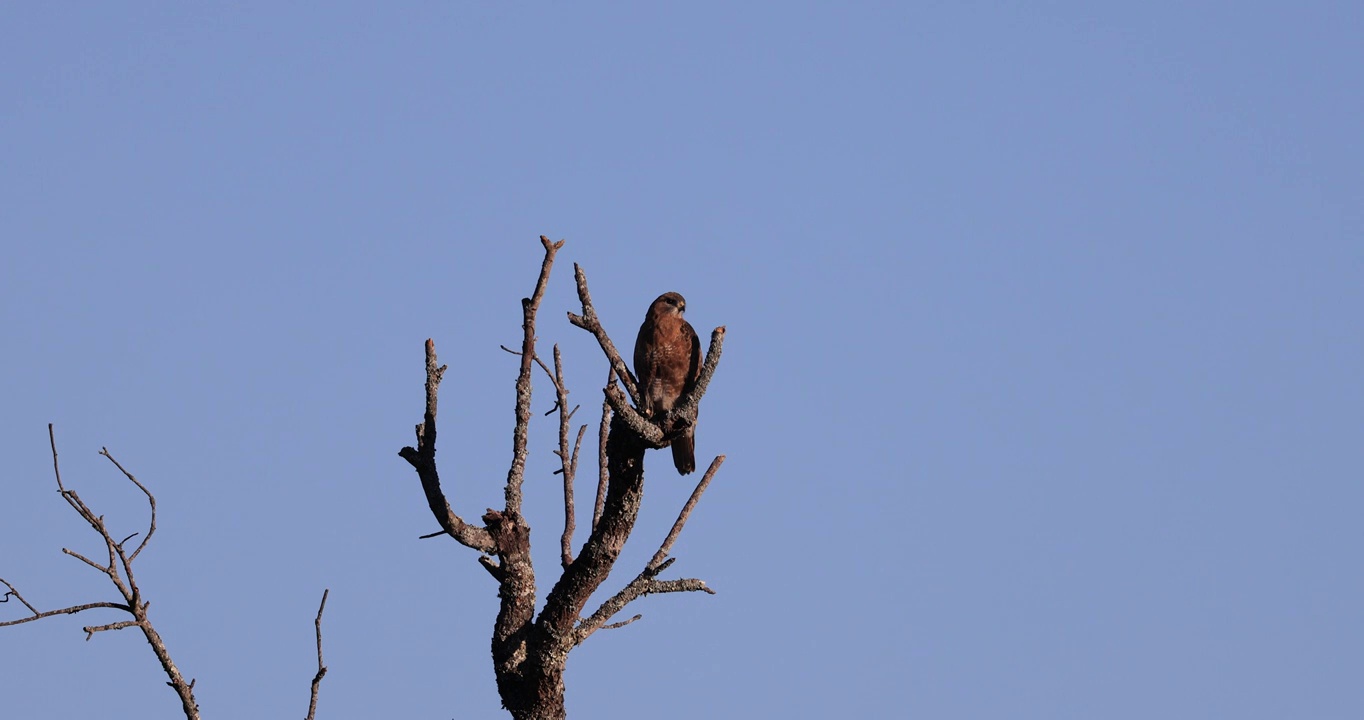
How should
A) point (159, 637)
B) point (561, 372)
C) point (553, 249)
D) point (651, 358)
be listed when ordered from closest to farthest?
point (159, 637) → point (553, 249) → point (561, 372) → point (651, 358)

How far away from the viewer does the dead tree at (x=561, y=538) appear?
4758mm

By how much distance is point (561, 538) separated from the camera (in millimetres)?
5035

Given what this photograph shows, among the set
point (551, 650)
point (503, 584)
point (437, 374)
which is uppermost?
point (437, 374)

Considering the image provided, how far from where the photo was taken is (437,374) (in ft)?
15.8

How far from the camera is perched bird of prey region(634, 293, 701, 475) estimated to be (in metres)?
7.92

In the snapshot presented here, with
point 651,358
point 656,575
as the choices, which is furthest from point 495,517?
point 651,358

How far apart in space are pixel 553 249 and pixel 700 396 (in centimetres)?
68

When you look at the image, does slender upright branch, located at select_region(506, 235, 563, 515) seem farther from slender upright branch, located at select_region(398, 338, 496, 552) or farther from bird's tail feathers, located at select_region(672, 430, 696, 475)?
bird's tail feathers, located at select_region(672, 430, 696, 475)

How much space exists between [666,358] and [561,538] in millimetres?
3035

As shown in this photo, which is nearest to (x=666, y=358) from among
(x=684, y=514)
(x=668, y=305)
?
(x=668, y=305)

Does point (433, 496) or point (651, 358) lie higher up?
point (651, 358)

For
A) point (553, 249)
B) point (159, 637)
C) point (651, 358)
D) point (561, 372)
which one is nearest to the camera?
point (159, 637)

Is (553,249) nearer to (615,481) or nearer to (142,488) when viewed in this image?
(615,481)

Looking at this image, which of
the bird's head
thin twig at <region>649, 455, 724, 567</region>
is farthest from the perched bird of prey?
thin twig at <region>649, 455, 724, 567</region>
